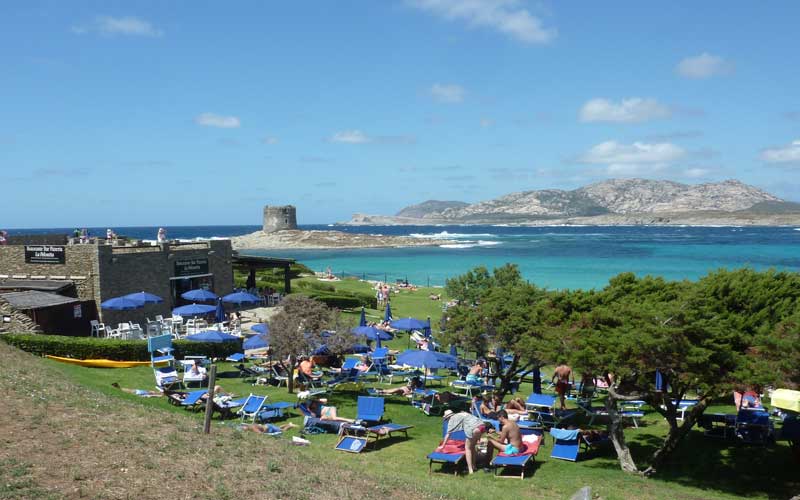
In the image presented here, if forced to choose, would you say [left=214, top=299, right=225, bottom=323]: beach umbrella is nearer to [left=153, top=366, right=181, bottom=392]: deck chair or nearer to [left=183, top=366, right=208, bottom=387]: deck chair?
[left=183, top=366, right=208, bottom=387]: deck chair

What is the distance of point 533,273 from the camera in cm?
6706

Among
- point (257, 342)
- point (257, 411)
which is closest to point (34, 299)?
point (257, 342)

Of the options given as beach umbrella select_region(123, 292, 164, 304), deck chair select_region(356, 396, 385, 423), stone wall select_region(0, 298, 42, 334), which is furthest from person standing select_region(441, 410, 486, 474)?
beach umbrella select_region(123, 292, 164, 304)

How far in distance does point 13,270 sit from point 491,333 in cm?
2062

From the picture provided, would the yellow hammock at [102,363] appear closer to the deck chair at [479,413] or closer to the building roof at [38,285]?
the building roof at [38,285]

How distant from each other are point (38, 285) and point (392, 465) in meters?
18.9

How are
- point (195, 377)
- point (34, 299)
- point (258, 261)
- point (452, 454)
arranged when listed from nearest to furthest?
point (452, 454)
point (195, 377)
point (34, 299)
point (258, 261)

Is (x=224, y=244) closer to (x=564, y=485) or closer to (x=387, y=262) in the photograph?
(x=564, y=485)

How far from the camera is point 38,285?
23.8 m

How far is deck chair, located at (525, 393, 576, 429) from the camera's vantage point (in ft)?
47.8

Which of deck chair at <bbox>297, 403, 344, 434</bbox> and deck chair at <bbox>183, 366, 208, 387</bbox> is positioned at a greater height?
deck chair at <bbox>183, 366, 208, 387</bbox>

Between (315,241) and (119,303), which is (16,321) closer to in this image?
(119,303)

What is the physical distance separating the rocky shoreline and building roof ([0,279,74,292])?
345ft

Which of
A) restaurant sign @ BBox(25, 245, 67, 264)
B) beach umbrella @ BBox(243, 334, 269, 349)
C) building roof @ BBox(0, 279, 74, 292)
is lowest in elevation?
beach umbrella @ BBox(243, 334, 269, 349)
